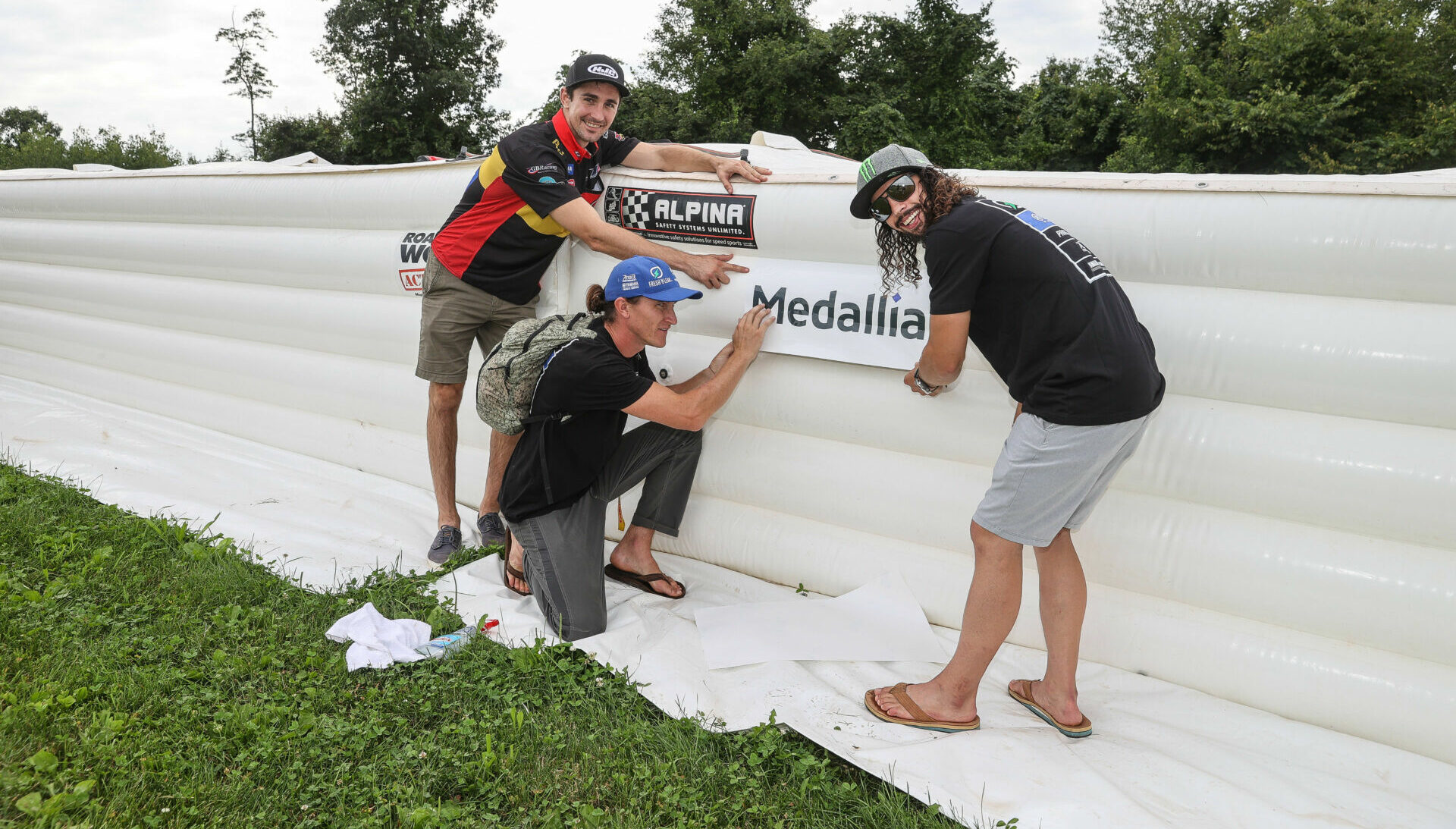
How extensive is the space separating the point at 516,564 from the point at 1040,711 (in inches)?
64.4

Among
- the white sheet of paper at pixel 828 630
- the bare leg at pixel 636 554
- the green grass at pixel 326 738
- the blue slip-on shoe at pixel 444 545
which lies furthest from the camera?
the blue slip-on shoe at pixel 444 545

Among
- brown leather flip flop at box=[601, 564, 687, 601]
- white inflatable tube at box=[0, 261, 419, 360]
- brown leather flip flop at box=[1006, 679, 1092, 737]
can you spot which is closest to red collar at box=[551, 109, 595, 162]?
white inflatable tube at box=[0, 261, 419, 360]

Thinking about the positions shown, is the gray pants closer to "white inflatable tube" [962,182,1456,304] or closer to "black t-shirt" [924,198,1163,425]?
"black t-shirt" [924,198,1163,425]

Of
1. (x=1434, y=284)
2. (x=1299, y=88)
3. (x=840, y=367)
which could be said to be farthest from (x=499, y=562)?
(x=1299, y=88)

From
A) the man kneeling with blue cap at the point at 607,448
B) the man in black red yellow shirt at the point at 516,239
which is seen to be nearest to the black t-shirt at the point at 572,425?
the man kneeling with blue cap at the point at 607,448

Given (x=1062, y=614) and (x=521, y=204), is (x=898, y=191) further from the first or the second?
(x=521, y=204)

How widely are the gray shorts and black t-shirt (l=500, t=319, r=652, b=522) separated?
1.00 meters

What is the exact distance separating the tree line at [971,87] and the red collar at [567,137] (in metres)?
18.2

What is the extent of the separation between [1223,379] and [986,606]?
0.84m

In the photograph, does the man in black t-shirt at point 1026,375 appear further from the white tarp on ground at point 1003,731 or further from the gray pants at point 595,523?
the gray pants at point 595,523

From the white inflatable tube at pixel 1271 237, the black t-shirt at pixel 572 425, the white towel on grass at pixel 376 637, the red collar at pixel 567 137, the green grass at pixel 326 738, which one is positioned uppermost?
the red collar at pixel 567 137

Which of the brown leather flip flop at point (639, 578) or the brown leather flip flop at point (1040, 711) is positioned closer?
the brown leather flip flop at point (1040, 711)

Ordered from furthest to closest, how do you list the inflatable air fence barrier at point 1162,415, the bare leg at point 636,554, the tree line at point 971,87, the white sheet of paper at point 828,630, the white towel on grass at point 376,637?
the tree line at point 971,87 → the bare leg at point 636,554 → the white sheet of paper at point 828,630 → the white towel on grass at point 376,637 → the inflatable air fence barrier at point 1162,415

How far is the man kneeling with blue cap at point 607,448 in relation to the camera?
246 centimetres
